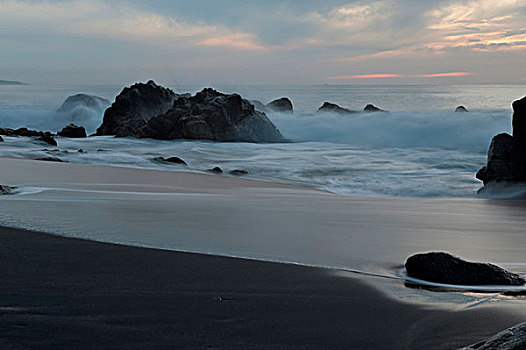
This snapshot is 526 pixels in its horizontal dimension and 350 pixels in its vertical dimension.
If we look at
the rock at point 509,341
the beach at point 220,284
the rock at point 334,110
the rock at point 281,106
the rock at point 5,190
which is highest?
the rock at point 281,106

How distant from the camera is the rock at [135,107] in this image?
23938 mm

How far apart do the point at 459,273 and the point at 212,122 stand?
19.1 meters

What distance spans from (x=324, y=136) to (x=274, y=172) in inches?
493

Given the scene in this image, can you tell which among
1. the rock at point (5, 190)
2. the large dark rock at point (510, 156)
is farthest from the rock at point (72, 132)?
the rock at point (5, 190)

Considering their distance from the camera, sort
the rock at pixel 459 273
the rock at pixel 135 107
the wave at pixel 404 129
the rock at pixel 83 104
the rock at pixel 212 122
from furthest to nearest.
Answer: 1. the rock at pixel 83 104
2. the rock at pixel 135 107
3. the wave at pixel 404 129
4. the rock at pixel 212 122
5. the rock at pixel 459 273

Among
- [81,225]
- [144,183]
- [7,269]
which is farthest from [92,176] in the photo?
[7,269]

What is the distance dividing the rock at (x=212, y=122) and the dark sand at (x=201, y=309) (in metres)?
18.2

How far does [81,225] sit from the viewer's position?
4.33 m

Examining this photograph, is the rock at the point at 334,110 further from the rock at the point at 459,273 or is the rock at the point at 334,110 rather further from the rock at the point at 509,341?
the rock at the point at 509,341

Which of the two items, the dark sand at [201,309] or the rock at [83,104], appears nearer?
the dark sand at [201,309]

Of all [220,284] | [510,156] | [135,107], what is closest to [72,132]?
[135,107]

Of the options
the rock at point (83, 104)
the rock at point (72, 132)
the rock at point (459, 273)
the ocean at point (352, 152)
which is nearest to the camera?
the rock at point (459, 273)

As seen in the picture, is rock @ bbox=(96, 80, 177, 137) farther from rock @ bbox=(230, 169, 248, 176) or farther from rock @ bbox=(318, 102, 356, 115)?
rock @ bbox=(230, 169, 248, 176)

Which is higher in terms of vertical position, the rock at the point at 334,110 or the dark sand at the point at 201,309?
the rock at the point at 334,110
